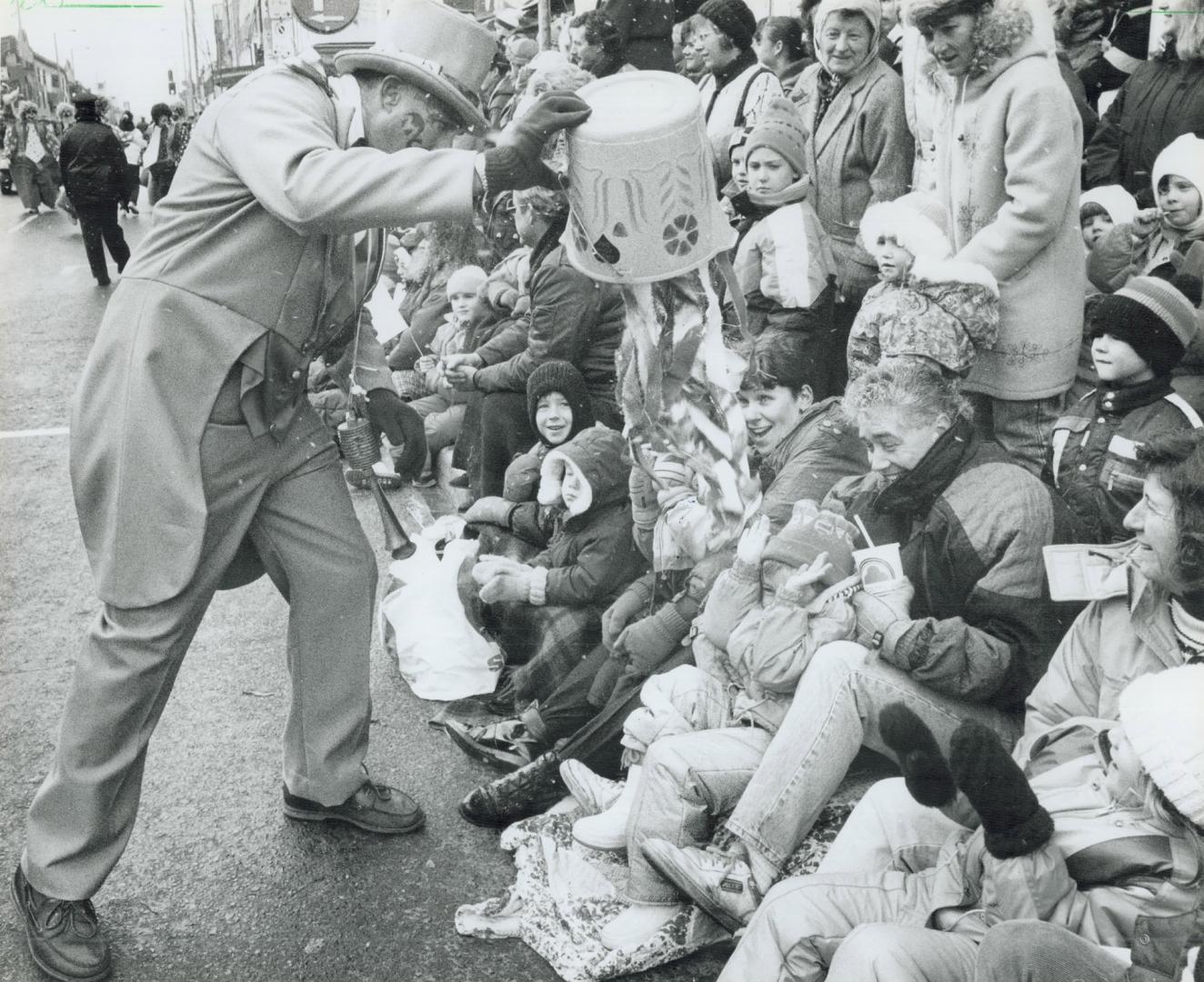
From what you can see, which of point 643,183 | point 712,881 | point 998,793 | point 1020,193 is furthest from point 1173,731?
point 1020,193

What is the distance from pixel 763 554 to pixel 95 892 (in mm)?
1806

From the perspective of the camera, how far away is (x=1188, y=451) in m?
2.42

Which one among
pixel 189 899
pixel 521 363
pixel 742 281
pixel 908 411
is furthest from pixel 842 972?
pixel 521 363

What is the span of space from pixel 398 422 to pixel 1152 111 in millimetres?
2716

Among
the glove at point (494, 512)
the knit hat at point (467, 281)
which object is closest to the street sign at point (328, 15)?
the knit hat at point (467, 281)

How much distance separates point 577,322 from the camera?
5.09 meters

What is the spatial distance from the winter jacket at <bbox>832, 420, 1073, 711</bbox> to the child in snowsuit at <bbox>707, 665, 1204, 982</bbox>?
32cm

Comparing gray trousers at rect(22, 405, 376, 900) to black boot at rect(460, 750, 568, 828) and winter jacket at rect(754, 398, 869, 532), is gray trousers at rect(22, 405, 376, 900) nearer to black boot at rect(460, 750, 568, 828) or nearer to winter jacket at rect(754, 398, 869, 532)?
black boot at rect(460, 750, 568, 828)

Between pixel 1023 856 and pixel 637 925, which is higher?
pixel 1023 856

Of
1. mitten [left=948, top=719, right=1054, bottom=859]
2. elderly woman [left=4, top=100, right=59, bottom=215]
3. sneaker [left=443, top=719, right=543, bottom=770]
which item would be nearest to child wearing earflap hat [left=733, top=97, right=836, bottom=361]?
sneaker [left=443, top=719, right=543, bottom=770]

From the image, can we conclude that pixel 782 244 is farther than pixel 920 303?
Yes

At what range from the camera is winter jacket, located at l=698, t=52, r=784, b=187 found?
5387 mm

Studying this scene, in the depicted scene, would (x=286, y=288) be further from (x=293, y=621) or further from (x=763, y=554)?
(x=763, y=554)

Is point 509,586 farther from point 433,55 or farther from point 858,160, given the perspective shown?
point 858,160
